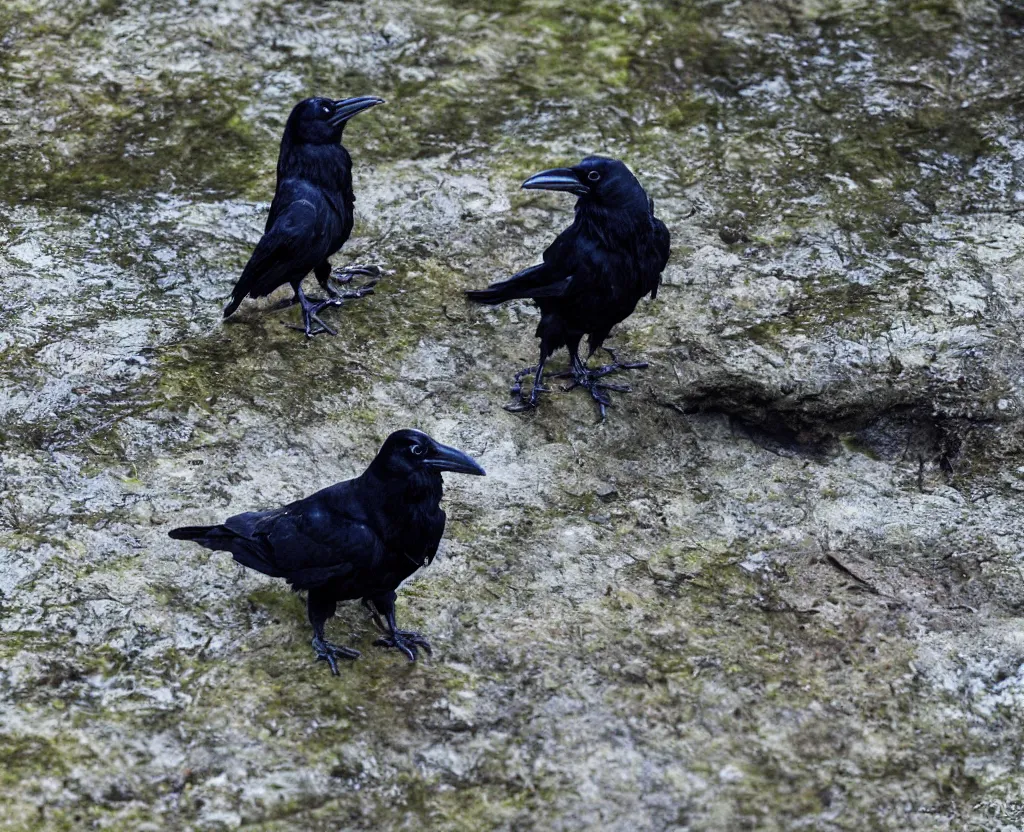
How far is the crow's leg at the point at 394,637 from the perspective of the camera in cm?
505

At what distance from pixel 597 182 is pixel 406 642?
8.42ft

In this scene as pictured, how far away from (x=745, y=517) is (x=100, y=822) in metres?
3.15

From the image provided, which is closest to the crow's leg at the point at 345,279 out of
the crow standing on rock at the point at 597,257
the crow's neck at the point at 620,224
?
the crow standing on rock at the point at 597,257

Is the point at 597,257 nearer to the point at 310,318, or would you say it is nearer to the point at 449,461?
the point at 310,318

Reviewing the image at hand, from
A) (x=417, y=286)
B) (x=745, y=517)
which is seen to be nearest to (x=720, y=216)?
(x=417, y=286)

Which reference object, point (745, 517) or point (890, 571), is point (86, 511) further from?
point (890, 571)

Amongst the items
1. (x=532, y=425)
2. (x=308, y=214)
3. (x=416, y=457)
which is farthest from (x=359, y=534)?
(x=308, y=214)

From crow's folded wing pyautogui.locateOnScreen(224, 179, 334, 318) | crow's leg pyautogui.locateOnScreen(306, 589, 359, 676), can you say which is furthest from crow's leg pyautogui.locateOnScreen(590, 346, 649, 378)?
crow's leg pyautogui.locateOnScreen(306, 589, 359, 676)

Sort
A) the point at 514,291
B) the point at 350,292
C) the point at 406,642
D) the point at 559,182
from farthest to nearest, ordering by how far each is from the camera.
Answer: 1. the point at 350,292
2. the point at 514,291
3. the point at 559,182
4. the point at 406,642

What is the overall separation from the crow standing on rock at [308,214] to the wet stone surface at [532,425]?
0.85 ft

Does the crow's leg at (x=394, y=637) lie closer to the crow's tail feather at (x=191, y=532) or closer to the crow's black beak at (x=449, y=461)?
the crow's black beak at (x=449, y=461)

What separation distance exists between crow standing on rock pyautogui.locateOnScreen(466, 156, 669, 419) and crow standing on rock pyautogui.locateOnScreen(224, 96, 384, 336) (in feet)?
3.72

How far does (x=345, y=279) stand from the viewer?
7238 millimetres

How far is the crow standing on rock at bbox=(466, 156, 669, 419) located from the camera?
6.25m
